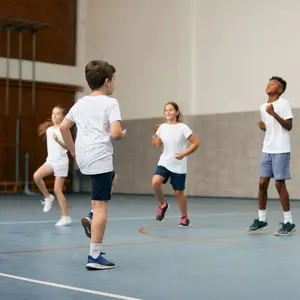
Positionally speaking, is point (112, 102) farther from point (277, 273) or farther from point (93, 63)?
point (277, 273)

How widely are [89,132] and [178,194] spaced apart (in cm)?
343

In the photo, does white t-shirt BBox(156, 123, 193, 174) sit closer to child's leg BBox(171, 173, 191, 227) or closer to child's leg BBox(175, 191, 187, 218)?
child's leg BBox(171, 173, 191, 227)

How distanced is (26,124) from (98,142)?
43.5 feet

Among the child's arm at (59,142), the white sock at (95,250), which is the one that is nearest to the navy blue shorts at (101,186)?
the white sock at (95,250)

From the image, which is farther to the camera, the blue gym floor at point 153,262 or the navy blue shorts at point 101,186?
the navy blue shorts at point 101,186

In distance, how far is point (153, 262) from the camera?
489cm

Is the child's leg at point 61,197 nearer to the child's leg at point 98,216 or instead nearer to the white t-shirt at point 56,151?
the white t-shirt at point 56,151

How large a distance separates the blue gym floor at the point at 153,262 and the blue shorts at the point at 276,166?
656 mm

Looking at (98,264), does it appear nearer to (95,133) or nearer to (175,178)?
(95,133)

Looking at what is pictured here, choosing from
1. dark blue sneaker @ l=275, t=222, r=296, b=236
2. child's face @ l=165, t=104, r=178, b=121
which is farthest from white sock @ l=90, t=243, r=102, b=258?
child's face @ l=165, t=104, r=178, b=121

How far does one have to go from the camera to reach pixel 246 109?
49.5 ft

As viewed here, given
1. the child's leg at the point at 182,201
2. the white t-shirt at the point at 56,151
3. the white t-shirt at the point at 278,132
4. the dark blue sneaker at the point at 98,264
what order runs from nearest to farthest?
1. the dark blue sneaker at the point at 98,264
2. the white t-shirt at the point at 278,132
3. the child's leg at the point at 182,201
4. the white t-shirt at the point at 56,151

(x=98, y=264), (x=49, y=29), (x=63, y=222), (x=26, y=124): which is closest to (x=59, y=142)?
(x=63, y=222)

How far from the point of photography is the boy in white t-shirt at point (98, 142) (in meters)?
4.53
